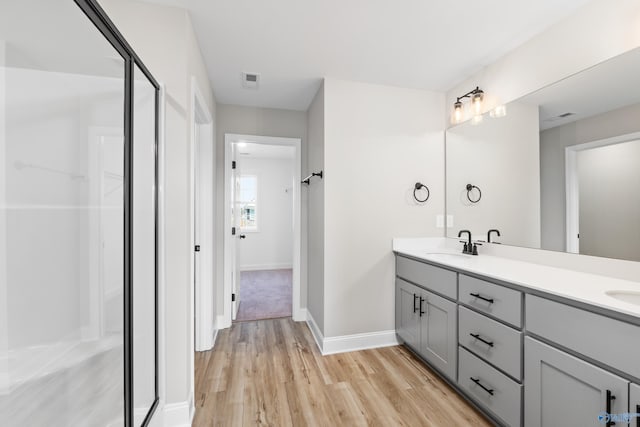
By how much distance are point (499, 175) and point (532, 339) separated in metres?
1.34

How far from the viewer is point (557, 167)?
5.92 ft

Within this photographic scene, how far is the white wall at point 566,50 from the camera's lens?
1.43m

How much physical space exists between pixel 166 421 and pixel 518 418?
1865mm

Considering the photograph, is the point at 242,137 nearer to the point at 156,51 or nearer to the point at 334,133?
the point at 334,133

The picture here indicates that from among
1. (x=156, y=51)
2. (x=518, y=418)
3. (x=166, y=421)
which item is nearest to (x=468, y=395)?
(x=518, y=418)

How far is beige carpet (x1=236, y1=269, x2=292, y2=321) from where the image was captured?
11.0 feet

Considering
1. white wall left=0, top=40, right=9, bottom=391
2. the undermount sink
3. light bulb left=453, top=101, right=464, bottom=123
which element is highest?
light bulb left=453, top=101, right=464, bottom=123

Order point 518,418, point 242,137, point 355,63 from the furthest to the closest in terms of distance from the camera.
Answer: point 242,137 < point 355,63 < point 518,418

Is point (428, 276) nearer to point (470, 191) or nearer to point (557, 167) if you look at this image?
point (470, 191)

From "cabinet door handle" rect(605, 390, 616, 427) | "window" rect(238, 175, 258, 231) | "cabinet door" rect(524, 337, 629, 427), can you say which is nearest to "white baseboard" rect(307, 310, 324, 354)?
"cabinet door" rect(524, 337, 629, 427)

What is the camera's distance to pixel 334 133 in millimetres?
2365

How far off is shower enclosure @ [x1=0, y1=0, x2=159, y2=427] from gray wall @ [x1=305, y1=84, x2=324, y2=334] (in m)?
1.38

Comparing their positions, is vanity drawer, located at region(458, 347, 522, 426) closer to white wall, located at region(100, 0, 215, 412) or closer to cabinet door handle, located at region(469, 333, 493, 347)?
cabinet door handle, located at region(469, 333, 493, 347)

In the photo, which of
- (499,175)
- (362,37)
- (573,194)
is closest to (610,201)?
(573,194)
